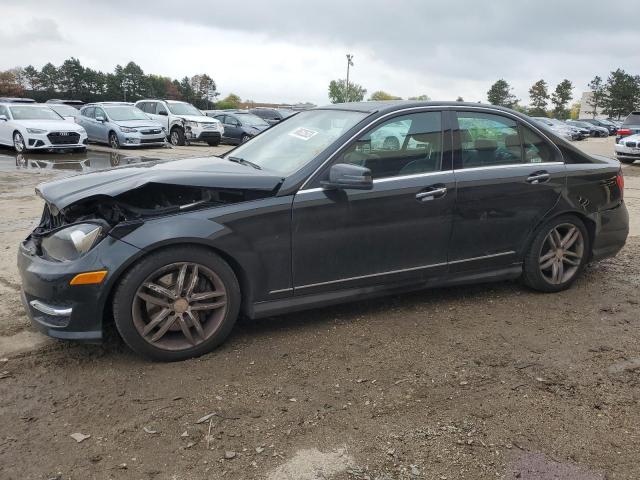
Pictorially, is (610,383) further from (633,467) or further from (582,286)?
(582,286)

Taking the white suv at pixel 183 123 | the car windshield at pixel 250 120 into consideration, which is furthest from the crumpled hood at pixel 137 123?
the car windshield at pixel 250 120

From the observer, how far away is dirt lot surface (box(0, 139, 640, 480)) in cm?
Answer: 247

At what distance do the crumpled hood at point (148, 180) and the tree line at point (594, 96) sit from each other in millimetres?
88552

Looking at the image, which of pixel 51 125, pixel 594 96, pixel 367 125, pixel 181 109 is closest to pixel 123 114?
pixel 51 125

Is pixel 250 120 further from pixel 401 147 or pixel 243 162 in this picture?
pixel 401 147

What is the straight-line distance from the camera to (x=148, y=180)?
3297 mm

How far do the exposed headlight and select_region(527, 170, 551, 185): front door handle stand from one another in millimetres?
3250

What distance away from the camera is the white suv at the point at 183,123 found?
811 inches

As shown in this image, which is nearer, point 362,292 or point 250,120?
point 362,292

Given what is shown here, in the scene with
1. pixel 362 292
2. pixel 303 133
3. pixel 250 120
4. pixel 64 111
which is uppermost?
pixel 64 111

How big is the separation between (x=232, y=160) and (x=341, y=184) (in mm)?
1209

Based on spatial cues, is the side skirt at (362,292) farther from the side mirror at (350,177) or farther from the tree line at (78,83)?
the tree line at (78,83)

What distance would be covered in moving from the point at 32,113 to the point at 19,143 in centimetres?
121

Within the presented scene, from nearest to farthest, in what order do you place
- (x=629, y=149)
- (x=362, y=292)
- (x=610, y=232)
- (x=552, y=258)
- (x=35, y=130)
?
(x=362, y=292), (x=552, y=258), (x=610, y=232), (x=35, y=130), (x=629, y=149)
